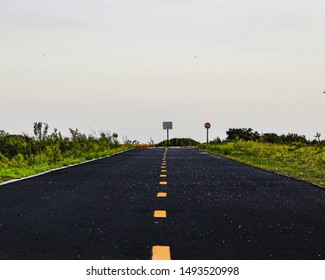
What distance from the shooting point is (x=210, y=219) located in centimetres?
812

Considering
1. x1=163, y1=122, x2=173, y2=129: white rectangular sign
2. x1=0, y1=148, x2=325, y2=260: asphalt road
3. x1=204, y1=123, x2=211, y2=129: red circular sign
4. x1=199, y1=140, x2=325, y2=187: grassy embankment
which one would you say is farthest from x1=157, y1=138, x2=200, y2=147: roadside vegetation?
x1=0, y1=148, x2=325, y2=260: asphalt road

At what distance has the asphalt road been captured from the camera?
19.2 feet


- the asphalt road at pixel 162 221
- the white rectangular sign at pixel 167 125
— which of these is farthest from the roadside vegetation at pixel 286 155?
the white rectangular sign at pixel 167 125

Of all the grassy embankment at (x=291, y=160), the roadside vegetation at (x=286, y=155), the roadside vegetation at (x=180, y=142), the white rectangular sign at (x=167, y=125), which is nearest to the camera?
the grassy embankment at (x=291, y=160)

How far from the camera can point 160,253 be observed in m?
5.70

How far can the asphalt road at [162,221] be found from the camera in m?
5.86

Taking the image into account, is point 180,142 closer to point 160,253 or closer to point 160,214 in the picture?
point 160,214

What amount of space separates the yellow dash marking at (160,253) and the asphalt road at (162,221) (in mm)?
23

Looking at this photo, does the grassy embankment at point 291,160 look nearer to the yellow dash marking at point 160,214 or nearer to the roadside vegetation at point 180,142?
the yellow dash marking at point 160,214

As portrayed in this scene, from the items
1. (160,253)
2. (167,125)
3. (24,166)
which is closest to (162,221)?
(160,253)

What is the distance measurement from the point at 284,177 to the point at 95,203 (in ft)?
28.4

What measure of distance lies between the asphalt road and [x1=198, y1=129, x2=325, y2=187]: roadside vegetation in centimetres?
478
